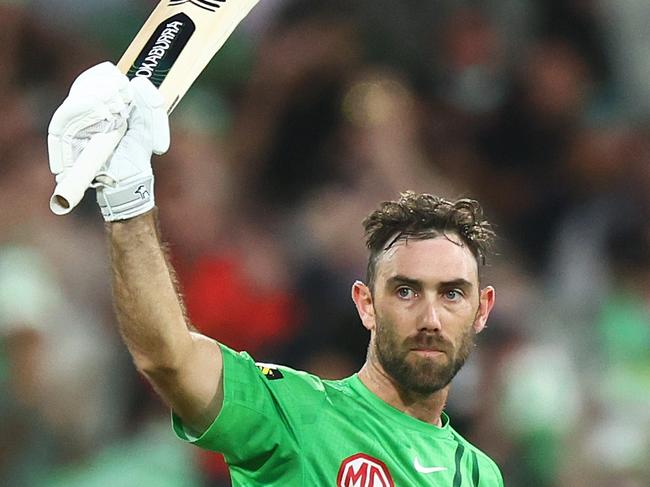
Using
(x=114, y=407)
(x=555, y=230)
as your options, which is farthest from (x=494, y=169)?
(x=114, y=407)

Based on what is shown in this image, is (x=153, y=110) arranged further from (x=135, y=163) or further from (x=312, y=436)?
(x=312, y=436)

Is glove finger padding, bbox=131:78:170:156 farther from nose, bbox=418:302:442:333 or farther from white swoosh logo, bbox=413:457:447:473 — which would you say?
white swoosh logo, bbox=413:457:447:473

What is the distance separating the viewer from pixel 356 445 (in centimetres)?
380

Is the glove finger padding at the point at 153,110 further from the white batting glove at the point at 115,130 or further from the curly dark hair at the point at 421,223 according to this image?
the curly dark hair at the point at 421,223

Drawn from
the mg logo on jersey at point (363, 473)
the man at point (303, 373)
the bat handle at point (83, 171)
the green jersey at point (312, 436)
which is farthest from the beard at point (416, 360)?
the bat handle at point (83, 171)

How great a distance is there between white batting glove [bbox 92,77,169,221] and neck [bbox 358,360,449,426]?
104 centimetres

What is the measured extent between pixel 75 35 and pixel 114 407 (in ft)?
7.35

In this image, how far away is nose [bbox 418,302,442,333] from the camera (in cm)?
395

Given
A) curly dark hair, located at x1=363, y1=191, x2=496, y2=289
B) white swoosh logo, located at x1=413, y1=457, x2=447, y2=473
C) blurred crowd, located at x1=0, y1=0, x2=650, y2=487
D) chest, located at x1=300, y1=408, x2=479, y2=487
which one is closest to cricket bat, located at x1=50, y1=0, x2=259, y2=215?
curly dark hair, located at x1=363, y1=191, x2=496, y2=289

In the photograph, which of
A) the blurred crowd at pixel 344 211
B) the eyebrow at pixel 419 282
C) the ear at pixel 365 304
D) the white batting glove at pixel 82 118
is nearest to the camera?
the white batting glove at pixel 82 118

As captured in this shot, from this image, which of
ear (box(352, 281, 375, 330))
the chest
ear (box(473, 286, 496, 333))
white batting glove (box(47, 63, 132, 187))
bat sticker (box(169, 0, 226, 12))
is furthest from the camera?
ear (box(473, 286, 496, 333))

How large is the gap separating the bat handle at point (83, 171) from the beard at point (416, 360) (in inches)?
45.4

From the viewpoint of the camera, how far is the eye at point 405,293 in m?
4.02

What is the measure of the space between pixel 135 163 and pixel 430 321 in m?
1.10
